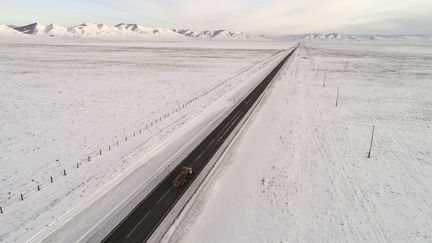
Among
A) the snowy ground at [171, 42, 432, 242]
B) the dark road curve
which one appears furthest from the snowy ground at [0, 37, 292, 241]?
the snowy ground at [171, 42, 432, 242]

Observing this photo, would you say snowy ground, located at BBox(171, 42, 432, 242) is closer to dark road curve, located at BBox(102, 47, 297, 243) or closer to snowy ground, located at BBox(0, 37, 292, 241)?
dark road curve, located at BBox(102, 47, 297, 243)

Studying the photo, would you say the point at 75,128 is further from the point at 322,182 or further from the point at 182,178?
the point at 322,182

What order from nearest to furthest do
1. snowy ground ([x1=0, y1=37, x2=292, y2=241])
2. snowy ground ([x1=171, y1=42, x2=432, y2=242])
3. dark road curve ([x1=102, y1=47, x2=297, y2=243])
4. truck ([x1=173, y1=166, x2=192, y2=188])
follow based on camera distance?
dark road curve ([x1=102, y1=47, x2=297, y2=243]) < snowy ground ([x1=171, y1=42, x2=432, y2=242]) < snowy ground ([x1=0, y1=37, x2=292, y2=241]) < truck ([x1=173, y1=166, x2=192, y2=188])

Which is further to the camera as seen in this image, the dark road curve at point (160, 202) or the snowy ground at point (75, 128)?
the snowy ground at point (75, 128)

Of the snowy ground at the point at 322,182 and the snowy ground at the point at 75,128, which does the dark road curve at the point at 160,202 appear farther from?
the snowy ground at the point at 75,128

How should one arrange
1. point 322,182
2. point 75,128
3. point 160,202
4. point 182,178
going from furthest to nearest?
point 75,128, point 322,182, point 182,178, point 160,202

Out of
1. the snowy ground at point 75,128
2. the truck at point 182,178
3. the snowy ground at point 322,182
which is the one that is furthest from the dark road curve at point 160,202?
the snowy ground at point 75,128

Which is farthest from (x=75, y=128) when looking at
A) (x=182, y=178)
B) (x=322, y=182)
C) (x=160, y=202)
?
(x=322, y=182)

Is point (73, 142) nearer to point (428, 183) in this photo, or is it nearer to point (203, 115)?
point (203, 115)

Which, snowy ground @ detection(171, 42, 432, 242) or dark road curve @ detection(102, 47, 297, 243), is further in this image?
snowy ground @ detection(171, 42, 432, 242)
